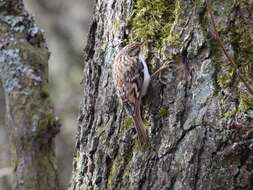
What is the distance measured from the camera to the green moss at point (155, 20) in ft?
9.24

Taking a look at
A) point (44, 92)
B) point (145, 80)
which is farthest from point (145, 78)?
point (44, 92)

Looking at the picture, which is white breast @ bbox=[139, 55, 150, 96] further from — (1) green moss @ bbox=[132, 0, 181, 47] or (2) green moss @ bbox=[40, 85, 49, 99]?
(2) green moss @ bbox=[40, 85, 49, 99]

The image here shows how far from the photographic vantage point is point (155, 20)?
2861 mm

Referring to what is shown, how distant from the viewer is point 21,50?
10.8 feet

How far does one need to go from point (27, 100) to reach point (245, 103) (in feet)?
3.42

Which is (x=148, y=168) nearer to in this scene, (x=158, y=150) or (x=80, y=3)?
(x=158, y=150)

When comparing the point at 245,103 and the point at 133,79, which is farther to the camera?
the point at 133,79

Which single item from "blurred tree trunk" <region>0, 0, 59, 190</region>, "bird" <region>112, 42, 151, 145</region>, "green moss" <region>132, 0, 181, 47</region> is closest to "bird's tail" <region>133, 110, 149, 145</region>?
"bird" <region>112, 42, 151, 145</region>

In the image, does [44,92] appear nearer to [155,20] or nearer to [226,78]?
[155,20]

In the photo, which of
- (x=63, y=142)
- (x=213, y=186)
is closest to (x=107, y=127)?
(x=213, y=186)

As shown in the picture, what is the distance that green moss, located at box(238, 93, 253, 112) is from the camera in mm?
2582

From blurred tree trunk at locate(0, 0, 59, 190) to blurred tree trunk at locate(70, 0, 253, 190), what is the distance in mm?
267

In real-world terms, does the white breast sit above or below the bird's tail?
above

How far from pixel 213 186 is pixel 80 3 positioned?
7.56 m
